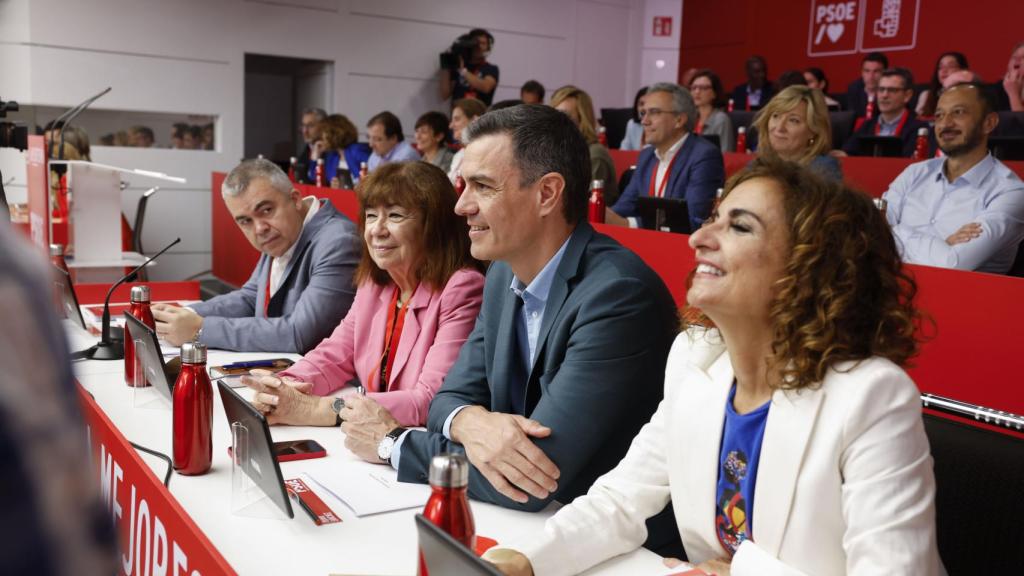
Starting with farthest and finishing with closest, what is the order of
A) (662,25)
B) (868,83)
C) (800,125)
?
(662,25) → (868,83) → (800,125)

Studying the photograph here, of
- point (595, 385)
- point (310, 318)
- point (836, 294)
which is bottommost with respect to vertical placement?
point (310, 318)

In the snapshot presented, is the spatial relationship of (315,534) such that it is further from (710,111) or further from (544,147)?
(710,111)

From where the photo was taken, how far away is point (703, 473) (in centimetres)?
138

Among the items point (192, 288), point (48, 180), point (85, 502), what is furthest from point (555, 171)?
point (48, 180)

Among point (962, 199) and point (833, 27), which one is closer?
point (962, 199)

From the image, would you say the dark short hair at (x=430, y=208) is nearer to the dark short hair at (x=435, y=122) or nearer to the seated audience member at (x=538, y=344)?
the seated audience member at (x=538, y=344)

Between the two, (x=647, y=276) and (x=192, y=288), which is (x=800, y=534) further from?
(x=192, y=288)

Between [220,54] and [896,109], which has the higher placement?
[220,54]

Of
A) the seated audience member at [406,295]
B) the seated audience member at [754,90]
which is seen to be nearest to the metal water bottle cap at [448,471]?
the seated audience member at [406,295]

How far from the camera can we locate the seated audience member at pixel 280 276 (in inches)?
109

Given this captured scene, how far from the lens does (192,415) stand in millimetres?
1639

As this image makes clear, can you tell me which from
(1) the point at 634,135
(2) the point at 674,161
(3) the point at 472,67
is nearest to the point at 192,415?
(2) the point at 674,161

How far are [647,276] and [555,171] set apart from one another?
318mm

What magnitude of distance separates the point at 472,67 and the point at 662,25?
9.89ft
